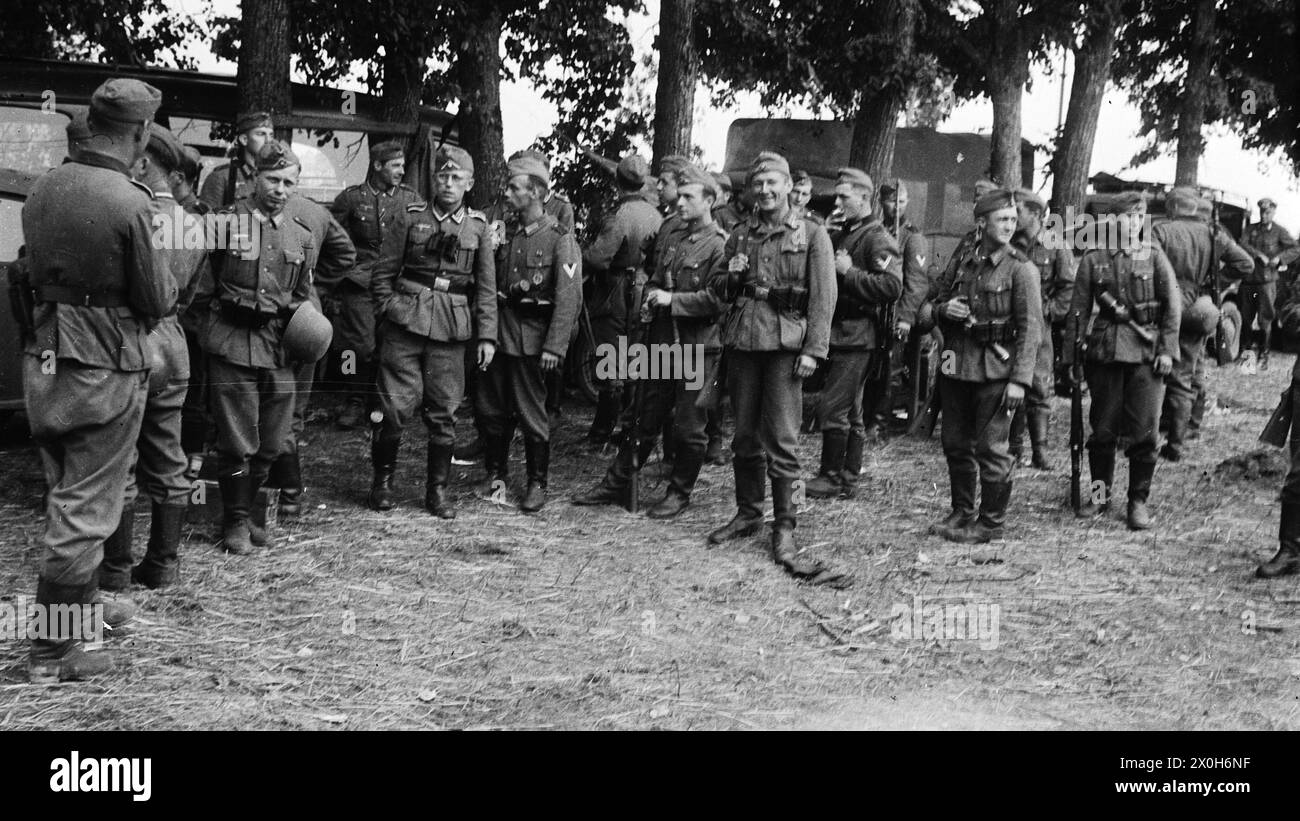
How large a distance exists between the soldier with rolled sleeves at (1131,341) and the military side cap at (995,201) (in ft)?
2.73

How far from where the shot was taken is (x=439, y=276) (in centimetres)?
784

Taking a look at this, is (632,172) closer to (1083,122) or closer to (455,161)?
(455,161)

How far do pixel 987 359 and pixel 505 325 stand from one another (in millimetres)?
2811

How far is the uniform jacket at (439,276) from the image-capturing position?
25.6 ft

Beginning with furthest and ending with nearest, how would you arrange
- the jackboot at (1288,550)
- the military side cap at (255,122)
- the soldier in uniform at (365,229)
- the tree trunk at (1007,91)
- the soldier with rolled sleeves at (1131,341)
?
1. the tree trunk at (1007,91)
2. the soldier in uniform at (365,229)
3. the military side cap at (255,122)
4. the soldier with rolled sleeves at (1131,341)
5. the jackboot at (1288,550)

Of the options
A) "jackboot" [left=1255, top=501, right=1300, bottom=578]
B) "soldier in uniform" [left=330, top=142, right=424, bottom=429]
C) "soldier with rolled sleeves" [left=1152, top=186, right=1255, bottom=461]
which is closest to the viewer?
"jackboot" [left=1255, top=501, right=1300, bottom=578]

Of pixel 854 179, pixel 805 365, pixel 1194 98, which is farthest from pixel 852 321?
pixel 1194 98

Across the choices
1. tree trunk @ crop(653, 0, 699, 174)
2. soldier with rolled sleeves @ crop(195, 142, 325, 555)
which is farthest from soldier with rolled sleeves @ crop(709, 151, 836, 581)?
tree trunk @ crop(653, 0, 699, 174)

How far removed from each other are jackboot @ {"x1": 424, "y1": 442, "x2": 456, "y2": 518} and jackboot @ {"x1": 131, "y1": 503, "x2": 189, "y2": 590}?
190 cm

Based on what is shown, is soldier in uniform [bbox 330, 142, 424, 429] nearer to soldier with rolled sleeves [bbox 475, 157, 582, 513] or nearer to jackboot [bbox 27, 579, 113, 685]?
soldier with rolled sleeves [bbox 475, 157, 582, 513]

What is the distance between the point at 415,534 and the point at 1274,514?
5.33 m

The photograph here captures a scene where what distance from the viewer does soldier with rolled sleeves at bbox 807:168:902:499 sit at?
865cm

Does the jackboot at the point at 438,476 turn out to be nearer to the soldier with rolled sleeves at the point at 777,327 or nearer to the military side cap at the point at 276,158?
the soldier with rolled sleeves at the point at 777,327

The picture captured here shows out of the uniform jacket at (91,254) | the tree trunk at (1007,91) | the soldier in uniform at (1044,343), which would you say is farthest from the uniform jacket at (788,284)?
the tree trunk at (1007,91)
